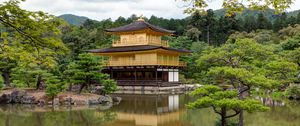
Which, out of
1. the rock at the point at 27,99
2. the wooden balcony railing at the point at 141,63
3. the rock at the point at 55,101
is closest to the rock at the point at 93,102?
the rock at the point at 55,101

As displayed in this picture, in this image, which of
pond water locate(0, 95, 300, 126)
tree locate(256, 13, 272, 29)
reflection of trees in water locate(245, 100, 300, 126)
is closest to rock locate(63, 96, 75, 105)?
pond water locate(0, 95, 300, 126)

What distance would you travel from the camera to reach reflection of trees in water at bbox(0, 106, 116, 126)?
1197cm

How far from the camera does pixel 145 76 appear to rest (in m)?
30.5

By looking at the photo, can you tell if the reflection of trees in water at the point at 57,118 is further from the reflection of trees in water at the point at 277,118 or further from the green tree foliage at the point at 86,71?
the reflection of trees in water at the point at 277,118

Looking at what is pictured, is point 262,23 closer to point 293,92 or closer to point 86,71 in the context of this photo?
point 293,92

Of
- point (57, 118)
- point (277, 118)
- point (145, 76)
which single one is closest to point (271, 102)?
point (277, 118)

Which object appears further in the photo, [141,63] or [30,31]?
[141,63]

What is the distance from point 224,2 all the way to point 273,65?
512 inches

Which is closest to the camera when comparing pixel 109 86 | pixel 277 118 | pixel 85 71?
pixel 277 118

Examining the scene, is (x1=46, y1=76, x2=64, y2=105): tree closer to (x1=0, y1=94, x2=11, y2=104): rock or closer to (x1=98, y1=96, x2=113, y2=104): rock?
(x1=98, y1=96, x2=113, y2=104): rock

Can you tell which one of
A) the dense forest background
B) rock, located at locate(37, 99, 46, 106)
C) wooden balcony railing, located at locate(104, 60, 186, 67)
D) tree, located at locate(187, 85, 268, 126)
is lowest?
rock, located at locate(37, 99, 46, 106)

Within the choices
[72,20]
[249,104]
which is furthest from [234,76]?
[72,20]

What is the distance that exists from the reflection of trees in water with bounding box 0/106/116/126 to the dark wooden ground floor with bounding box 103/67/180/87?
44.6 feet

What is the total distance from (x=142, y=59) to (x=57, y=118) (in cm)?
1721
